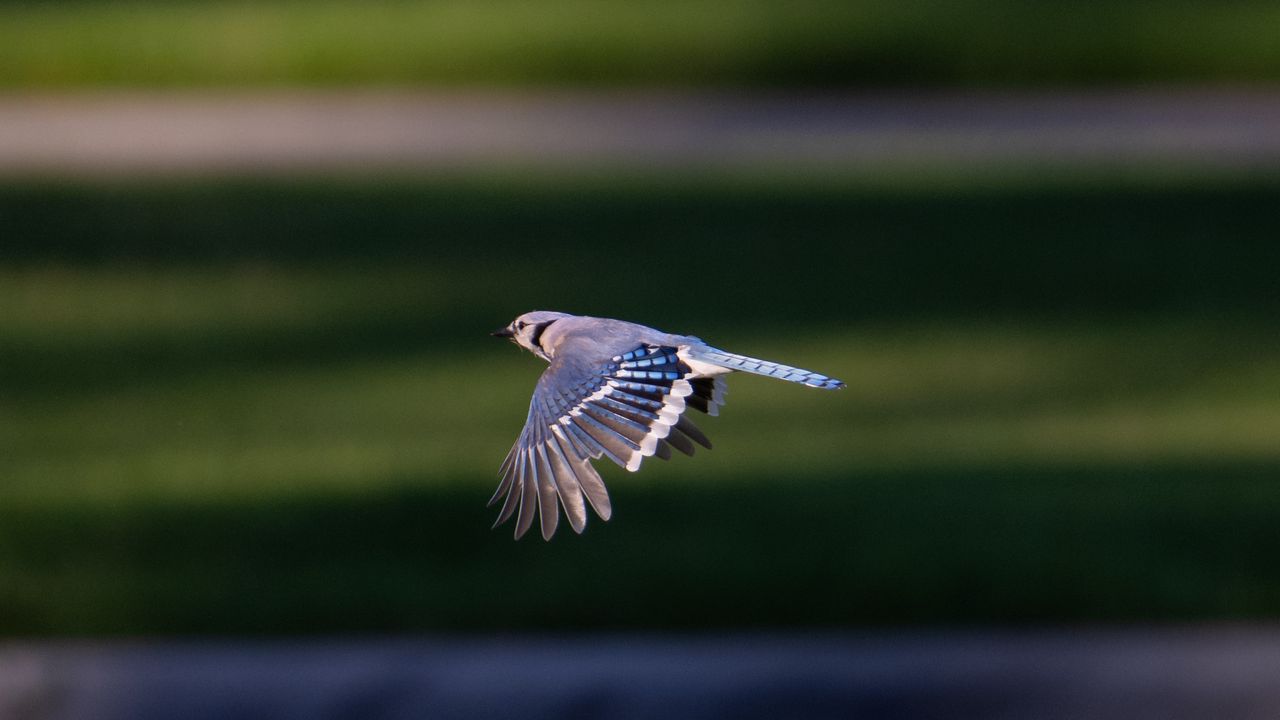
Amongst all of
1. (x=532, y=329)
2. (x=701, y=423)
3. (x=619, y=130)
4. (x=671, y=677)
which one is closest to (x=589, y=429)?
(x=532, y=329)

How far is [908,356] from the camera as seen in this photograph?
35.9 feet

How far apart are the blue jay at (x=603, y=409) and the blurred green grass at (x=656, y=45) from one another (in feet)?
46.8

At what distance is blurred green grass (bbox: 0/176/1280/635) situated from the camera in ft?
24.0

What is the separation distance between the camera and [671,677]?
6.22 metres

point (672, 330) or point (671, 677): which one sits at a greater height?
point (672, 330)

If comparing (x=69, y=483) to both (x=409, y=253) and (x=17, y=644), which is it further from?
(x=409, y=253)

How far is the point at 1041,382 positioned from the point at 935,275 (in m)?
2.54

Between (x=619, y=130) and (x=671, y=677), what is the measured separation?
11.5 m

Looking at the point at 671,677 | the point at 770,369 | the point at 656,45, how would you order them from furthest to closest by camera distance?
the point at 656,45 < the point at 671,677 < the point at 770,369

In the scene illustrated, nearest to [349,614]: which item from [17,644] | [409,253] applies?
[17,644]

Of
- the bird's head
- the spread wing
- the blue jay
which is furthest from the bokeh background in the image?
the spread wing

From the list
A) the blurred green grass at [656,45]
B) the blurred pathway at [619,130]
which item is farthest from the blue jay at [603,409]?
the blurred green grass at [656,45]

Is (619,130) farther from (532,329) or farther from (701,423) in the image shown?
(532,329)

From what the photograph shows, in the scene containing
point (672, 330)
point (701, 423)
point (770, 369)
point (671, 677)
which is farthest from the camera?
point (672, 330)
